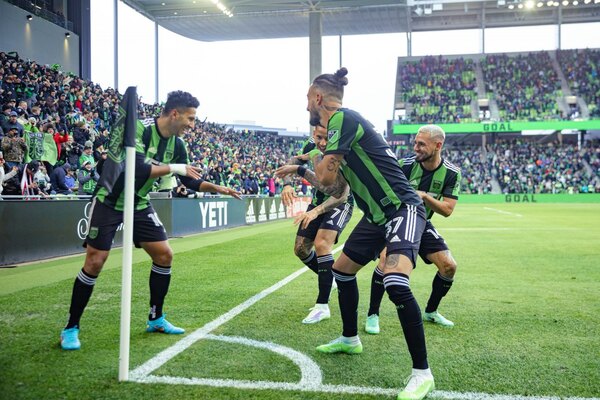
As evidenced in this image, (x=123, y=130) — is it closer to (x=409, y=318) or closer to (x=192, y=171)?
(x=192, y=171)

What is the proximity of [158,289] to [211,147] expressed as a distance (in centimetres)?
2667

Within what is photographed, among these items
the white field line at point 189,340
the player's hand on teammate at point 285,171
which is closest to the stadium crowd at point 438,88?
the white field line at point 189,340

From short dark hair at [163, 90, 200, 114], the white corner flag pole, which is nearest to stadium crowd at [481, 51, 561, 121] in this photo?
short dark hair at [163, 90, 200, 114]

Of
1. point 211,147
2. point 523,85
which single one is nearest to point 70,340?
point 211,147

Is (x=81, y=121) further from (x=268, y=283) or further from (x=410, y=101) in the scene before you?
(x=410, y=101)

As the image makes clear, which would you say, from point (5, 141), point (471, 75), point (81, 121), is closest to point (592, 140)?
point (471, 75)

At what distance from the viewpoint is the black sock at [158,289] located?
5.39m

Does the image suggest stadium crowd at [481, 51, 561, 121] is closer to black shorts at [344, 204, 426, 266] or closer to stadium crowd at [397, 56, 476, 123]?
stadium crowd at [397, 56, 476, 123]

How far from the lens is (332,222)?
662cm

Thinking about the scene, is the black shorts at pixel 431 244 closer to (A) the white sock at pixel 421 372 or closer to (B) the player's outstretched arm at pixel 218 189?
(B) the player's outstretched arm at pixel 218 189

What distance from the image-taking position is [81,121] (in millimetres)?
17188

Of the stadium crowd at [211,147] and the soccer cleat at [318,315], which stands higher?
the stadium crowd at [211,147]

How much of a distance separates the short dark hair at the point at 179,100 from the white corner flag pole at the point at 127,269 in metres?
1.35

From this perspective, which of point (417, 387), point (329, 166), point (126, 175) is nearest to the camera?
point (417, 387)
